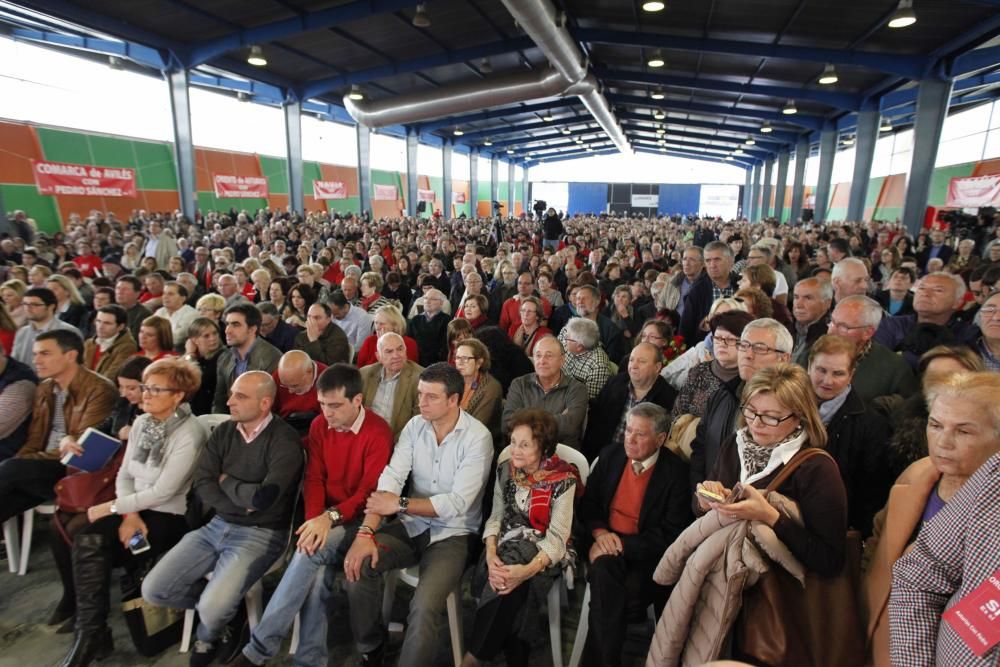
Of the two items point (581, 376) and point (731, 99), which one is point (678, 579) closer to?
point (581, 376)

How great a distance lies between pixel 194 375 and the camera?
9.05 ft

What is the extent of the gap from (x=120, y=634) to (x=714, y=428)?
2.91 metres

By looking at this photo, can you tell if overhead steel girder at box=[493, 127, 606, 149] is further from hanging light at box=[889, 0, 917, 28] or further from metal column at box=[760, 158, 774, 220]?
hanging light at box=[889, 0, 917, 28]

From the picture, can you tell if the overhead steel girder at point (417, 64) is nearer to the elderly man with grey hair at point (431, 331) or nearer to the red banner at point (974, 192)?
the elderly man with grey hair at point (431, 331)

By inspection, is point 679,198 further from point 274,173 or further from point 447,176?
point 274,173

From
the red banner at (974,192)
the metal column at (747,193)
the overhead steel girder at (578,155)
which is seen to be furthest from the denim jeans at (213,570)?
the metal column at (747,193)

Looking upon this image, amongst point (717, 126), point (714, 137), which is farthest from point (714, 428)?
point (714, 137)

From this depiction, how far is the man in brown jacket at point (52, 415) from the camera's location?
2.77 meters

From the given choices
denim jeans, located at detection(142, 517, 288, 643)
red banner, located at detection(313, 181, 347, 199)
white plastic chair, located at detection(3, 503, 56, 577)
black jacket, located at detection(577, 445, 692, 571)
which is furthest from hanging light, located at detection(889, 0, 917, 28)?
red banner, located at detection(313, 181, 347, 199)

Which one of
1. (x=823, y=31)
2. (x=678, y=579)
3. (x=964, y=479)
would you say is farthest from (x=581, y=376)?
(x=823, y=31)

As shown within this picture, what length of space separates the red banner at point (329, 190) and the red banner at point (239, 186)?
266 centimetres

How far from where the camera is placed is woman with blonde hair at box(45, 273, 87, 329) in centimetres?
471

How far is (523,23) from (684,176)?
32.8 meters

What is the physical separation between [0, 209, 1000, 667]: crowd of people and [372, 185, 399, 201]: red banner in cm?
2283
